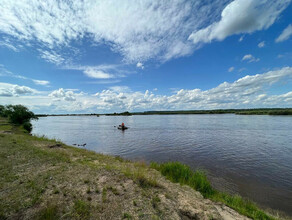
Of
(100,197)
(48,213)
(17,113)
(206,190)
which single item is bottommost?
(206,190)

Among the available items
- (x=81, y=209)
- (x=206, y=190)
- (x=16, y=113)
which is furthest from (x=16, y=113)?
(x=206, y=190)

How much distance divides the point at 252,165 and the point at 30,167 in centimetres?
1834

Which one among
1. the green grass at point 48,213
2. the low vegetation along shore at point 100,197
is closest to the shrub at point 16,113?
the low vegetation along shore at point 100,197

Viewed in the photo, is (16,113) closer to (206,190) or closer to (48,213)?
(48,213)

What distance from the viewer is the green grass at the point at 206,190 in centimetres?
584

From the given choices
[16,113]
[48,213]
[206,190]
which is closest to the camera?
[48,213]

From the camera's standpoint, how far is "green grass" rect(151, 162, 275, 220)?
230 inches

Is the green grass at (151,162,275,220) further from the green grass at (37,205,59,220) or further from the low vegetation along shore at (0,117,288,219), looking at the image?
the green grass at (37,205,59,220)

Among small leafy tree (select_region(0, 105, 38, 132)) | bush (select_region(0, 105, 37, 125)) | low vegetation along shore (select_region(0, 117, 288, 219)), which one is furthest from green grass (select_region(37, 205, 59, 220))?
bush (select_region(0, 105, 37, 125))

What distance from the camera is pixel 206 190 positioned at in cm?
774

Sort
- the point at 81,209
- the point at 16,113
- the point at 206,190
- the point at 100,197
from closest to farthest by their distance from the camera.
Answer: the point at 81,209
the point at 100,197
the point at 206,190
the point at 16,113

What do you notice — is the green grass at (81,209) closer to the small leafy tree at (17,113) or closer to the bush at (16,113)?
the small leafy tree at (17,113)

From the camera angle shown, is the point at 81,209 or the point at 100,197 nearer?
the point at 81,209

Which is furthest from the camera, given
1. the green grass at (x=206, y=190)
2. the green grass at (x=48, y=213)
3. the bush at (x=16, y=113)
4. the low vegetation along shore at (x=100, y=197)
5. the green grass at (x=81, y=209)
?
the bush at (x=16, y=113)
